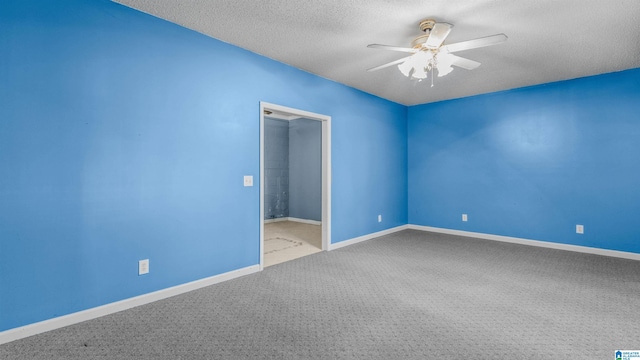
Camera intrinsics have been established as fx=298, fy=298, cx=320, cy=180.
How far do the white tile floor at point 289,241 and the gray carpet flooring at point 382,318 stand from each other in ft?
1.41

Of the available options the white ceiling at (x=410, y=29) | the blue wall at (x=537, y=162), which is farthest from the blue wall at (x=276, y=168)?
the white ceiling at (x=410, y=29)

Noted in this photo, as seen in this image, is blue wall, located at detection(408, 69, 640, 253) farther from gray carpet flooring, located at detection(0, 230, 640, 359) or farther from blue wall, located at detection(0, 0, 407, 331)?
blue wall, located at detection(0, 0, 407, 331)

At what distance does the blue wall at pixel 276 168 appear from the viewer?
23.1 ft

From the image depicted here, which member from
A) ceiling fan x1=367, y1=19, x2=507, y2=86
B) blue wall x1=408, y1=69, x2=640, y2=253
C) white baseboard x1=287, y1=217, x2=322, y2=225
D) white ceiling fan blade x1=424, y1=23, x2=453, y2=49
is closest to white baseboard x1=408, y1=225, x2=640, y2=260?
blue wall x1=408, y1=69, x2=640, y2=253

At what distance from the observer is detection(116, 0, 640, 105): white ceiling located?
2.45 m

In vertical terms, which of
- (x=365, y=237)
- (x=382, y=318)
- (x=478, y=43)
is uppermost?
(x=478, y=43)

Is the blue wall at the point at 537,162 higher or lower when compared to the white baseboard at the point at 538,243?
higher

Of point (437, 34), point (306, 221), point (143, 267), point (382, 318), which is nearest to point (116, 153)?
point (143, 267)

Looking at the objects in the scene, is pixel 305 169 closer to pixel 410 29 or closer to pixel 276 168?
pixel 276 168

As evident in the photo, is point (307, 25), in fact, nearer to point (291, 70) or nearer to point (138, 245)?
point (291, 70)

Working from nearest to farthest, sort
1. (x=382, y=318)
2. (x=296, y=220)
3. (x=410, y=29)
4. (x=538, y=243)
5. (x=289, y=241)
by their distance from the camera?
(x=382, y=318) → (x=410, y=29) → (x=538, y=243) → (x=289, y=241) → (x=296, y=220)

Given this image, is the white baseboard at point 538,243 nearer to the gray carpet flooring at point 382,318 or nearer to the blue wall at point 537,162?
the blue wall at point 537,162

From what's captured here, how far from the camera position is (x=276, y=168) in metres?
7.21

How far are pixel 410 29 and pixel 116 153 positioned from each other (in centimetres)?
285
